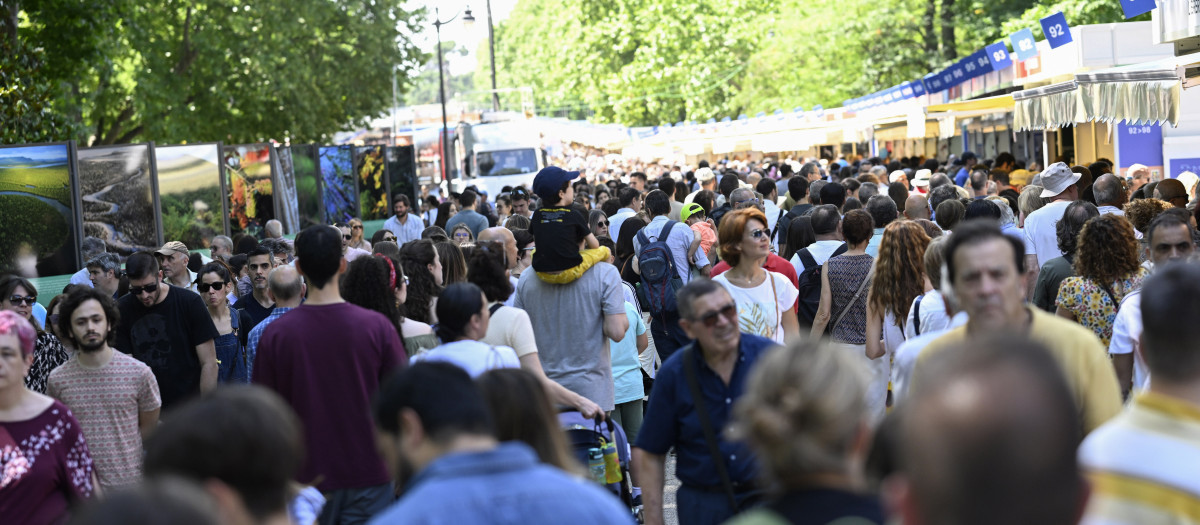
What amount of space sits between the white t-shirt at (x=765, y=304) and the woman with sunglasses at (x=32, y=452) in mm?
3116

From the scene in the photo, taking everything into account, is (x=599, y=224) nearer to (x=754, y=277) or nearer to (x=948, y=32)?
(x=754, y=277)

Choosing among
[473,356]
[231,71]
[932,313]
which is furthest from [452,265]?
[231,71]

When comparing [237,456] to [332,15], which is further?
[332,15]

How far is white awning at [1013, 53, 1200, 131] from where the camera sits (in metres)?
11.6

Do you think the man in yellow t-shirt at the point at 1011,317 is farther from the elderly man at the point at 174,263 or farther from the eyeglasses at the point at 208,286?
the elderly man at the point at 174,263

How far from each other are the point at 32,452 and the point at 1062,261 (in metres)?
5.35

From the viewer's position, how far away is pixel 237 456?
2566 millimetres

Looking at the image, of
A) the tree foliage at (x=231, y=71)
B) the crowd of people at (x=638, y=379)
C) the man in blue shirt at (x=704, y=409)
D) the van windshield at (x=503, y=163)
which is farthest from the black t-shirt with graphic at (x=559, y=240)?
the van windshield at (x=503, y=163)

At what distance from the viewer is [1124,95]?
12.3 metres

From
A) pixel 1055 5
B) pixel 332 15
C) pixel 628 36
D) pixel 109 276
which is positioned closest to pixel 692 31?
pixel 628 36

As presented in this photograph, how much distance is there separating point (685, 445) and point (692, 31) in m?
60.9

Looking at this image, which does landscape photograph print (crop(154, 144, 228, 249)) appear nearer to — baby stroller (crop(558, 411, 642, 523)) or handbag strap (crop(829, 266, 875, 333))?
handbag strap (crop(829, 266, 875, 333))

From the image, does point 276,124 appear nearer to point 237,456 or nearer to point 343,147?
point 343,147

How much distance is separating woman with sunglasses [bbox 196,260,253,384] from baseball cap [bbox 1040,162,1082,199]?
19.3ft
